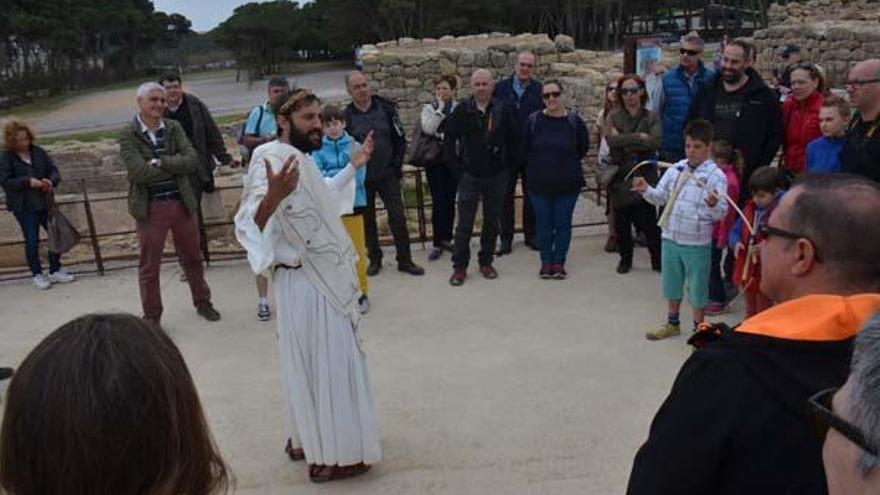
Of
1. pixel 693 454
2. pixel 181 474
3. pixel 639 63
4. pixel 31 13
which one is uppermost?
pixel 31 13

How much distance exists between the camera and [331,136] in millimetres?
6027

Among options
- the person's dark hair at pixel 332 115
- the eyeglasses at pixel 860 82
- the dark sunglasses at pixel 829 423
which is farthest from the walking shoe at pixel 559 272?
the dark sunglasses at pixel 829 423

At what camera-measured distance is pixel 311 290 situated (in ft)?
12.3

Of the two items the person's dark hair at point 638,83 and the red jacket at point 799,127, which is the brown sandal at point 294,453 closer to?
the person's dark hair at point 638,83

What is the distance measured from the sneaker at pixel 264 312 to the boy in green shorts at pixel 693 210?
9.93ft

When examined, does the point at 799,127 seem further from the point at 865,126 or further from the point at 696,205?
the point at 696,205

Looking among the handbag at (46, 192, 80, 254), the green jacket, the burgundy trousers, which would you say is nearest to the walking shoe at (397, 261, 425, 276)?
the burgundy trousers

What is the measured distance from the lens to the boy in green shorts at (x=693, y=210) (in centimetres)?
519

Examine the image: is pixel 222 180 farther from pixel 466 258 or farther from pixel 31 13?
pixel 31 13

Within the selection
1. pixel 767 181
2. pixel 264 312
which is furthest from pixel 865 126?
pixel 264 312

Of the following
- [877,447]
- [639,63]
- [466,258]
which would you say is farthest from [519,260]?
[877,447]

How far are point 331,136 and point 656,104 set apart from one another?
10.5 ft

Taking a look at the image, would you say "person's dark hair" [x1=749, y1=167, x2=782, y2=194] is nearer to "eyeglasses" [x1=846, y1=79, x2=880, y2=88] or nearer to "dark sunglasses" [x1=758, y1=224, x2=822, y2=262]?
"eyeglasses" [x1=846, y1=79, x2=880, y2=88]

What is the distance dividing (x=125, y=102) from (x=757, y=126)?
98.4ft
